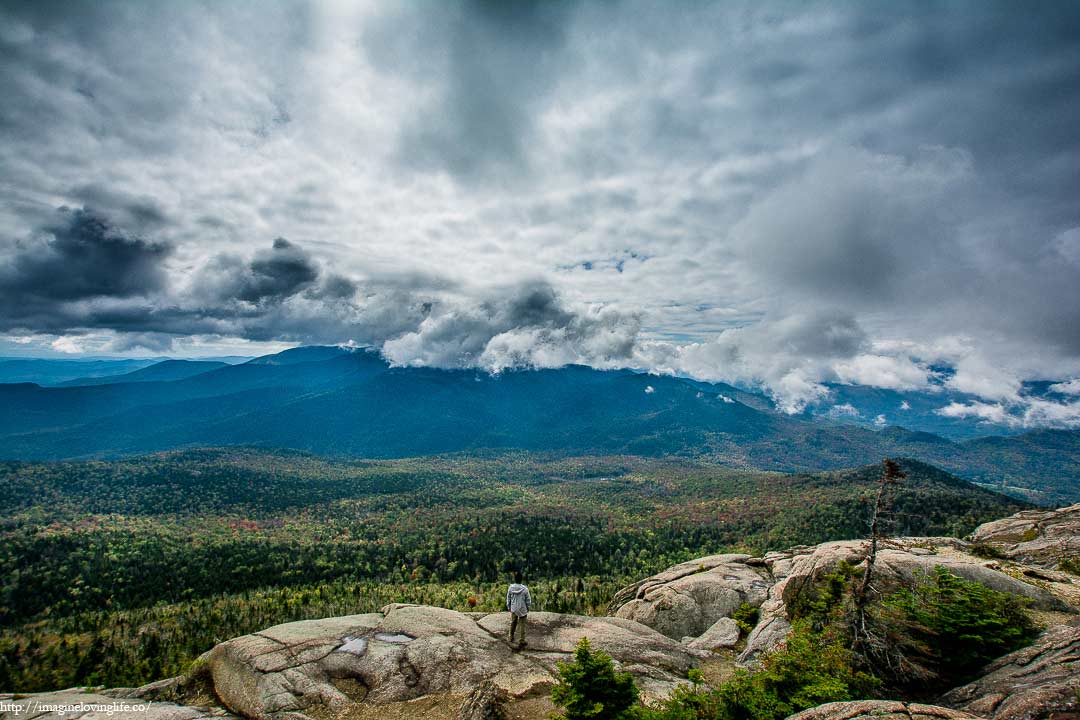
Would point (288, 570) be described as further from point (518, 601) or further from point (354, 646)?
point (518, 601)

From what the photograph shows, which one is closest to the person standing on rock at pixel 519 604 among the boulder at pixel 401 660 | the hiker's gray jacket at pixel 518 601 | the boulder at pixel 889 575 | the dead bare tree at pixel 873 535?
the hiker's gray jacket at pixel 518 601

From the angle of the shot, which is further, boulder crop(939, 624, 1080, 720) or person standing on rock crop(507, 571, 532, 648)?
person standing on rock crop(507, 571, 532, 648)

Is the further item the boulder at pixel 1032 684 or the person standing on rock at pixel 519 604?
the person standing on rock at pixel 519 604

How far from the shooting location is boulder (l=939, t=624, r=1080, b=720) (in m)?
13.0

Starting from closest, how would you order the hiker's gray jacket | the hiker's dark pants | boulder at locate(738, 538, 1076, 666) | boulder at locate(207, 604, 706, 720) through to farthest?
boulder at locate(207, 604, 706, 720) < boulder at locate(738, 538, 1076, 666) < the hiker's gray jacket < the hiker's dark pants

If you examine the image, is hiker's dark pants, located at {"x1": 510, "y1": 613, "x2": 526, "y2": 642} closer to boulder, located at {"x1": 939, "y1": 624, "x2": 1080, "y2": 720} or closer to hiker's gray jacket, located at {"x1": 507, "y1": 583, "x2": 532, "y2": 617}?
hiker's gray jacket, located at {"x1": 507, "y1": 583, "x2": 532, "y2": 617}

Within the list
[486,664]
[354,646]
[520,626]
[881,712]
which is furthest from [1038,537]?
[354,646]

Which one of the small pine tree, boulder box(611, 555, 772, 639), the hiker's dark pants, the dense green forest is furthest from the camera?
the dense green forest

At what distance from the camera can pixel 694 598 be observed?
148ft

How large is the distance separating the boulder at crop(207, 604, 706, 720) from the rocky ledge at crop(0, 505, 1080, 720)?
0.27 ft

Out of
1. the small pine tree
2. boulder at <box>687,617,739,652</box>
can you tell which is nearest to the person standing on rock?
the small pine tree

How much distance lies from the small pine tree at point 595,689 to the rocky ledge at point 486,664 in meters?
4.80

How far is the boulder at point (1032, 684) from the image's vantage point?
1300cm

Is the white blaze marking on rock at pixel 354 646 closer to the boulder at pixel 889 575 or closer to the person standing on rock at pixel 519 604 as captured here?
the person standing on rock at pixel 519 604
